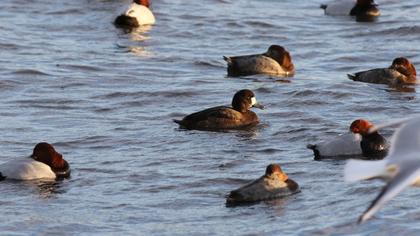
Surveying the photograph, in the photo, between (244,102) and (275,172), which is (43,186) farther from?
(244,102)

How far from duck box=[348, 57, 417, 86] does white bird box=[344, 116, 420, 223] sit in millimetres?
12363

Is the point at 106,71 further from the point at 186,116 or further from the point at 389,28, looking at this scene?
the point at 389,28

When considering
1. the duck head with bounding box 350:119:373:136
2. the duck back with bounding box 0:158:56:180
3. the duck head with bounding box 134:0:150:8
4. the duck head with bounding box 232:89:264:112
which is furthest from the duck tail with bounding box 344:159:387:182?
the duck head with bounding box 134:0:150:8

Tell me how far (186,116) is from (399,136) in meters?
9.69

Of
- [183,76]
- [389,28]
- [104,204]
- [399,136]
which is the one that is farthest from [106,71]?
[399,136]

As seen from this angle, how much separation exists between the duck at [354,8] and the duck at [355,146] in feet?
37.0

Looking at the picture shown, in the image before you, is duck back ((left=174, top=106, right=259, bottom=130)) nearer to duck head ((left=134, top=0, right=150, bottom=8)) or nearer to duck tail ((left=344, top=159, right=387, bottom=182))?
duck head ((left=134, top=0, right=150, bottom=8))

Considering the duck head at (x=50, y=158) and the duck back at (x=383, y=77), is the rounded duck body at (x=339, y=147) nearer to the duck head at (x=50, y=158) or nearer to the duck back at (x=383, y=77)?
the duck head at (x=50, y=158)

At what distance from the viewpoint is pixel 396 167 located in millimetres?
4883

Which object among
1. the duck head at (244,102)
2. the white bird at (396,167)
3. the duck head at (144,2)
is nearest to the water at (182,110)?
the duck head at (244,102)

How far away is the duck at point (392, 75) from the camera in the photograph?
57.7ft

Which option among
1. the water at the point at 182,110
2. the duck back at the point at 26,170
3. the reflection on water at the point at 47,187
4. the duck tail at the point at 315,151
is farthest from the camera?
the duck tail at the point at 315,151

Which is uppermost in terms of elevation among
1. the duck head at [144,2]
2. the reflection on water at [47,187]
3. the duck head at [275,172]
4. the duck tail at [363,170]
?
the duck tail at [363,170]

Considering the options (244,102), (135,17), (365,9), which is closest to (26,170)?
(244,102)
